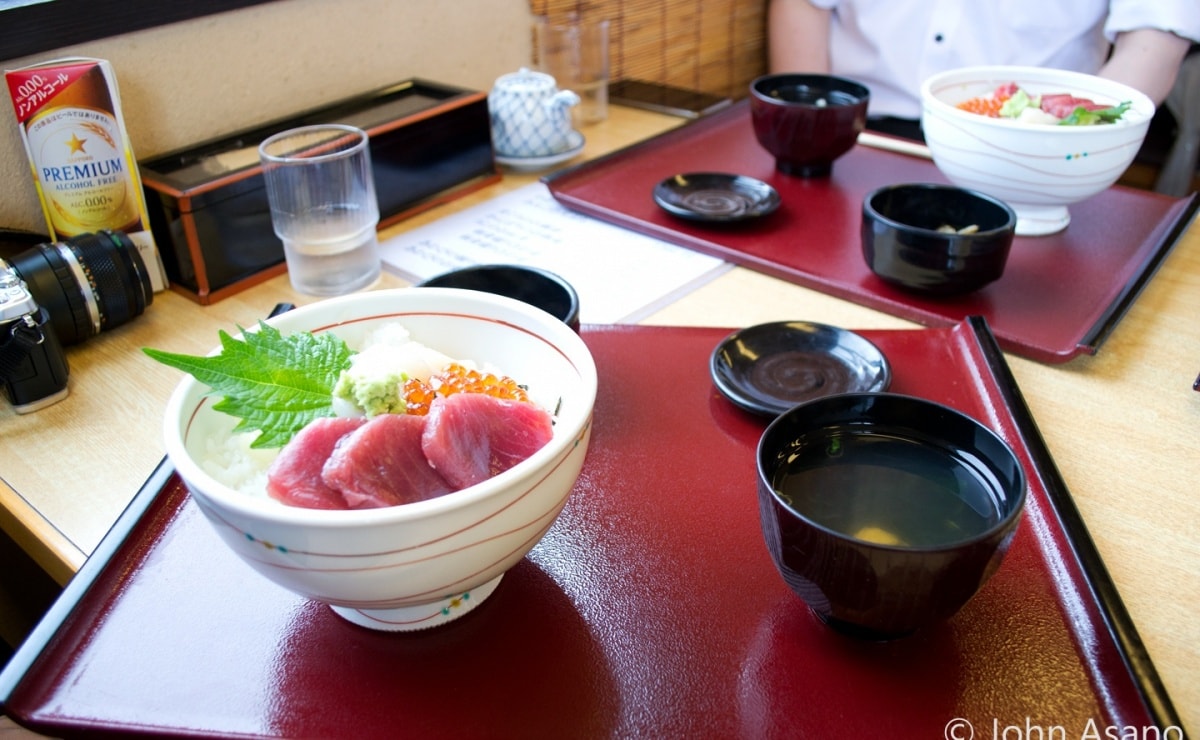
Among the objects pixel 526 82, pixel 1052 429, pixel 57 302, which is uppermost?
pixel 526 82

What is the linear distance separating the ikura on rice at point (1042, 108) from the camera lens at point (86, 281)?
118cm

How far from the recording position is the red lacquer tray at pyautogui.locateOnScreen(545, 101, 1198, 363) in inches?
42.8

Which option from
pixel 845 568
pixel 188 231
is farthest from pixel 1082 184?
pixel 188 231

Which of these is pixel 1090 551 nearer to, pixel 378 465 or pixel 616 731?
pixel 616 731

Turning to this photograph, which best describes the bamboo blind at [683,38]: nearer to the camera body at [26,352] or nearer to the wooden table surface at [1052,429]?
the wooden table surface at [1052,429]

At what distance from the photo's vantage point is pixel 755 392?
0.91 meters

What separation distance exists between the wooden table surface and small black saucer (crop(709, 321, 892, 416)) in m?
0.12

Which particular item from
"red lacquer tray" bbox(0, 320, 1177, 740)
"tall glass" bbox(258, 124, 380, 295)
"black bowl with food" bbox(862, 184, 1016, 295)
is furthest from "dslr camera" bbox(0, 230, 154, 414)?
"black bowl with food" bbox(862, 184, 1016, 295)

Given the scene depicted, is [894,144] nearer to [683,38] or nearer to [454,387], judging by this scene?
[683,38]

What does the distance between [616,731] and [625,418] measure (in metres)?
0.37

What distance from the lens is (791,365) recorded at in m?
0.96

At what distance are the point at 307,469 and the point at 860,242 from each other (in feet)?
2.96

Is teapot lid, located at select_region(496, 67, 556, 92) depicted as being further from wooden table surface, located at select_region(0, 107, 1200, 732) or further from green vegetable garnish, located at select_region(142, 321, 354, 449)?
green vegetable garnish, located at select_region(142, 321, 354, 449)

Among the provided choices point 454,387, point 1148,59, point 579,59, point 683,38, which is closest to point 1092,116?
point 1148,59
